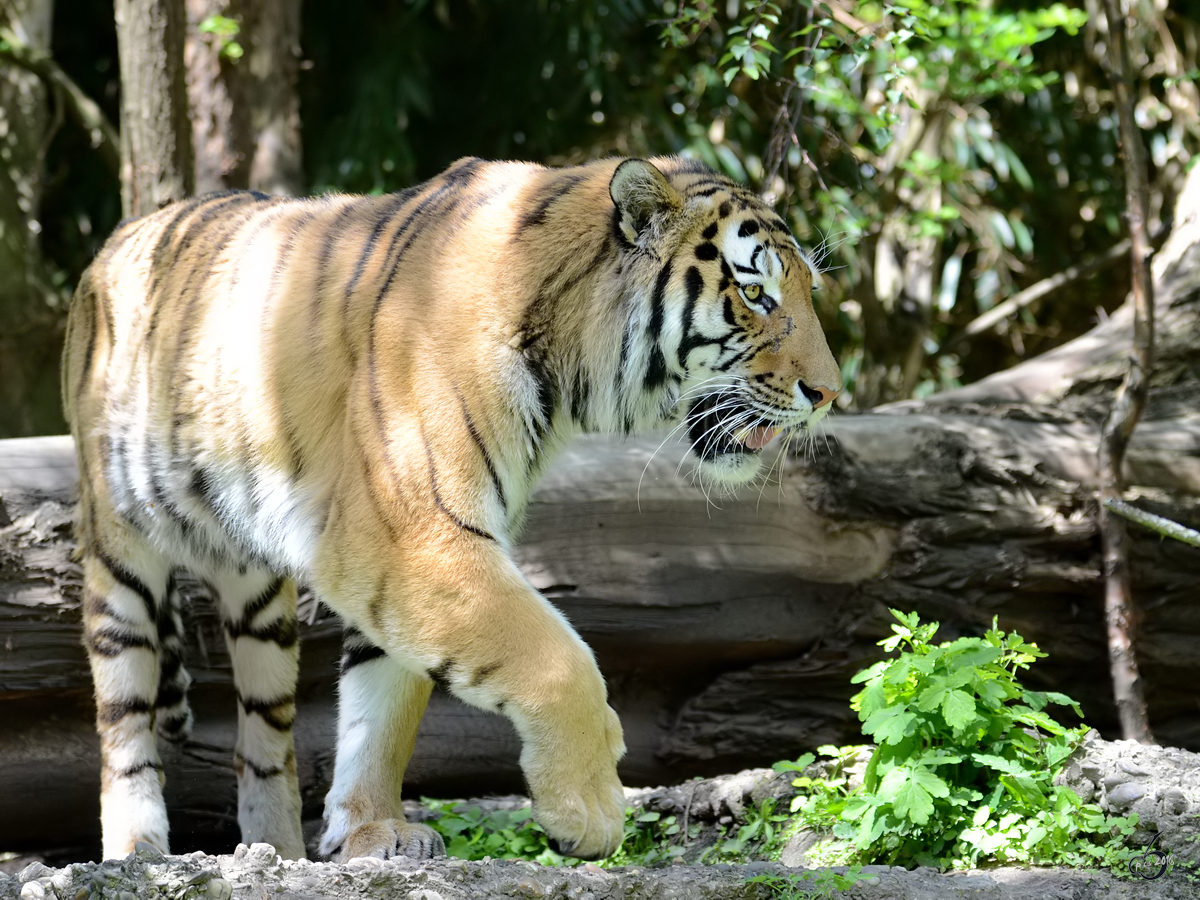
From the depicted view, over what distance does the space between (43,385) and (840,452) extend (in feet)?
14.2

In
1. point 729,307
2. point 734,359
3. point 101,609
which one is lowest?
point 101,609

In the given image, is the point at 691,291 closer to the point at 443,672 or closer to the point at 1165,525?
the point at 443,672

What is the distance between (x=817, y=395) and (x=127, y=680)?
1.93 meters

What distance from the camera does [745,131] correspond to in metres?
7.37

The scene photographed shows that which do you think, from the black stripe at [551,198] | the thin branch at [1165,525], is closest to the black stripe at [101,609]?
the black stripe at [551,198]

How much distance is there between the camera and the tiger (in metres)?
2.43

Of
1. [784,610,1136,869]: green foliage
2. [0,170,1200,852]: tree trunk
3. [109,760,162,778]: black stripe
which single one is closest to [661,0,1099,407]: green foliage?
[0,170,1200,852]: tree trunk

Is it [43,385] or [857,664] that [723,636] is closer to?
[857,664]

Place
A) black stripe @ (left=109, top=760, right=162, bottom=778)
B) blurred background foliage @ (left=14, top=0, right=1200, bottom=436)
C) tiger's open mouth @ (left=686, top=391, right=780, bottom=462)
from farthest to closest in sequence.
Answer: blurred background foliage @ (left=14, top=0, right=1200, bottom=436), black stripe @ (left=109, top=760, right=162, bottom=778), tiger's open mouth @ (left=686, top=391, right=780, bottom=462)

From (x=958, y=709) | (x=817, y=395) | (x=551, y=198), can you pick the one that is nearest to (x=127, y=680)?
(x=551, y=198)

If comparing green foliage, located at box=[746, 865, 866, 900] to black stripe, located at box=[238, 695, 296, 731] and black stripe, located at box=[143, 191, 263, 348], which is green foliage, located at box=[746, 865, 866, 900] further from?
black stripe, located at box=[143, 191, 263, 348]

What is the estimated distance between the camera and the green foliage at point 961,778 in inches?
103

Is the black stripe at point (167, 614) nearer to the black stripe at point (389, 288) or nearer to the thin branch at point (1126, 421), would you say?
the black stripe at point (389, 288)

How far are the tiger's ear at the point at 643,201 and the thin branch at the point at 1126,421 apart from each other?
181 centimetres
